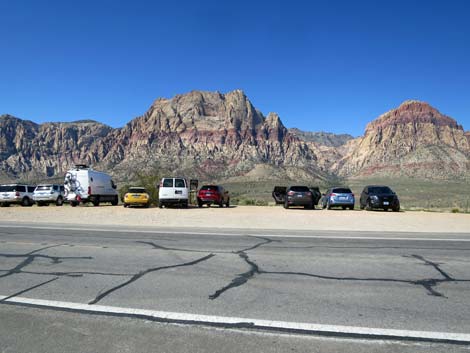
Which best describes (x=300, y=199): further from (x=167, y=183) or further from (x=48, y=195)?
(x=48, y=195)

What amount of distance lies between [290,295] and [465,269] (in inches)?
166

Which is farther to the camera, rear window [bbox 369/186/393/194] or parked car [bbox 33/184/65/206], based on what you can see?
parked car [bbox 33/184/65/206]

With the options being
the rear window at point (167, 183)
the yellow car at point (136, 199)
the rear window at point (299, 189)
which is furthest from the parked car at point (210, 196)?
the rear window at point (299, 189)

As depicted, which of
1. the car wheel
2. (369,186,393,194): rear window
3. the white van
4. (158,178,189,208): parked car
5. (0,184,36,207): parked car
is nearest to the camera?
(369,186,393,194): rear window

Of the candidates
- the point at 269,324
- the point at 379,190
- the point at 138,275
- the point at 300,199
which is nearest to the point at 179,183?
the point at 300,199

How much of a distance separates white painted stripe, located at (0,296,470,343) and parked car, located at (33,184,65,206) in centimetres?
3137

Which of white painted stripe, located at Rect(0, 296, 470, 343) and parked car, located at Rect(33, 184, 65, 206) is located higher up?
parked car, located at Rect(33, 184, 65, 206)

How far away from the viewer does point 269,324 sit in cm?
489

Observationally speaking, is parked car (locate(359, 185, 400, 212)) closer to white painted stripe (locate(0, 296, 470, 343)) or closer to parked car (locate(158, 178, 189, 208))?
parked car (locate(158, 178, 189, 208))

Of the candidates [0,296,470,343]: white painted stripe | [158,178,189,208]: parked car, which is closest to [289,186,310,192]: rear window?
[158,178,189,208]: parked car

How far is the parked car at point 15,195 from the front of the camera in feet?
115

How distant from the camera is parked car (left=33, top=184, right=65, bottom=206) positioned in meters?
34.5

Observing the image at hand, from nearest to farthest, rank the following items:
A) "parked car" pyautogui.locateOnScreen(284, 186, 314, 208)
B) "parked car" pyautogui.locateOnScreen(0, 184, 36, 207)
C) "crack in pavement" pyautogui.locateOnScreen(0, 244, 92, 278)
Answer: "crack in pavement" pyautogui.locateOnScreen(0, 244, 92, 278) < "parked car" pyautogui.locateOnScreen(284, 186, 314, 208) < "parked car" pyautogui.locateOnScreen(0, 184, 36, 207)

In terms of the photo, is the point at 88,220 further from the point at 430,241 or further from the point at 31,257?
the point at 430,241
